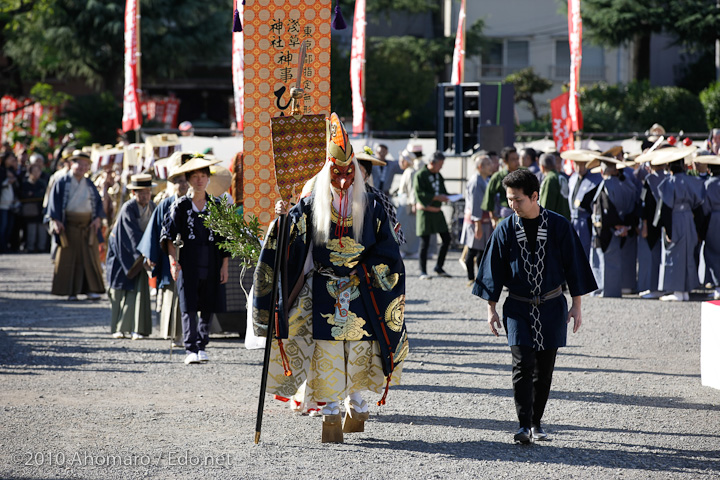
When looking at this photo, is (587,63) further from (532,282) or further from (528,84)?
(532,282)

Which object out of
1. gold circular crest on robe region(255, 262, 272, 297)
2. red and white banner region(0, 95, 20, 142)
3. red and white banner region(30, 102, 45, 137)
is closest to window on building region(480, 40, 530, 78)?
red and white banner region(30, 102, 45, 137)

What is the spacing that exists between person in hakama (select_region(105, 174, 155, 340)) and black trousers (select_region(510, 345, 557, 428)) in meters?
5.32

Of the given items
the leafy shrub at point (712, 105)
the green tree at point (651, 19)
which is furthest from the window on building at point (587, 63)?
the leafy shrub at point (712, 105)

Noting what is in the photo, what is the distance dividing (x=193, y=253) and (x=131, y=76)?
33.4 ft

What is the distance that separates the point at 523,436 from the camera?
598 centimetres

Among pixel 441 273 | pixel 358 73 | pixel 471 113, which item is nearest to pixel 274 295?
pixel 441 273

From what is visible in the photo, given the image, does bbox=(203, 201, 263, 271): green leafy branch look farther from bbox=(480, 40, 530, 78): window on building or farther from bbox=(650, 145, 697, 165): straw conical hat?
bbox=(480, 40, 530, 78): window on building

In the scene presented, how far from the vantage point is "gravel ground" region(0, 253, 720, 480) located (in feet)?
18.3

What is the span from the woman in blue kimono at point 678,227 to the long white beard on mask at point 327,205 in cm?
771

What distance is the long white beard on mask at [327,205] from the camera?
602 cm

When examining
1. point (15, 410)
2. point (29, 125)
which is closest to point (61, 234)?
point (15, 410)

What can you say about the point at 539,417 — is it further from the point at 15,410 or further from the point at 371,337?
the point at 15,410

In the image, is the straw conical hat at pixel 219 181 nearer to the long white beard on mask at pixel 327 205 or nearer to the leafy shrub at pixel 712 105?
the long white beard on mask at pixel 327 205

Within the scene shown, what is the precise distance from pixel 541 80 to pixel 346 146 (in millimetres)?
31487
